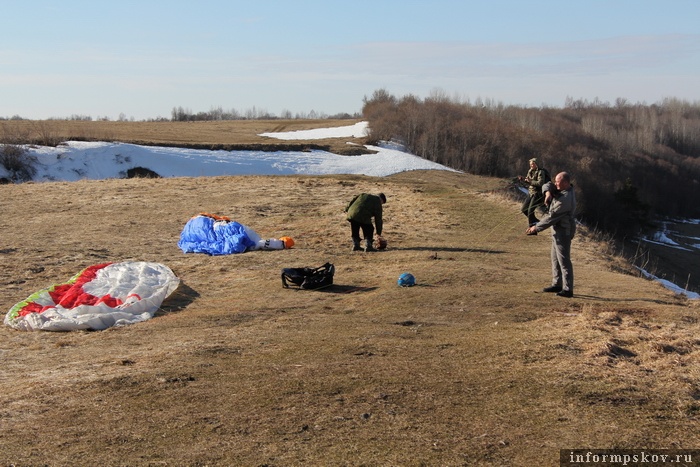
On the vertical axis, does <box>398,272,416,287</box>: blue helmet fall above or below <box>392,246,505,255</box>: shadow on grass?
above

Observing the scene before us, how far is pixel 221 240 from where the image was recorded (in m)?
17.6

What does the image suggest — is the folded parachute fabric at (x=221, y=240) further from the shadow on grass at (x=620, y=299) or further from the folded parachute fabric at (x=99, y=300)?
the shadow on grass at (x=620, y=299)

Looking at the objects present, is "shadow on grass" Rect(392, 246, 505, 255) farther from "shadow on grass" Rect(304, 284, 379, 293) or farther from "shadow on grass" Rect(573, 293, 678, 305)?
"shadow on grass" Rect(573, 293, 678, 305)

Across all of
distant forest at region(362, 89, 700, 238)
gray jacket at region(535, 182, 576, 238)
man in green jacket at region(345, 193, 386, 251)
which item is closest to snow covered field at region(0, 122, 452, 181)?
distant forest at region(362, 89, 700, 238)

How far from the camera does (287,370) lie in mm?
7492

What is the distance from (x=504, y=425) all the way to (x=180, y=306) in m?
7.87

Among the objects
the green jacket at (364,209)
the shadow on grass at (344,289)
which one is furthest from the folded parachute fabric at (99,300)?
the green jacket at (364,209)

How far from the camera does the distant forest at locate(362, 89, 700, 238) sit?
6034cm

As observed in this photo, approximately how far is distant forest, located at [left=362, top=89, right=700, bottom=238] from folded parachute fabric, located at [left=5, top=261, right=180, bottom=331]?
2576cm

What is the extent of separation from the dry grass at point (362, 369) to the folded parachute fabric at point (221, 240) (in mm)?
730

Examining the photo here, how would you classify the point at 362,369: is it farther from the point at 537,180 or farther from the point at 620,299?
the point at 537,180

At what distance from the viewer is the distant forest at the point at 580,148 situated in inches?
2376

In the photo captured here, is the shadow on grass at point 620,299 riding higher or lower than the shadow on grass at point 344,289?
higher

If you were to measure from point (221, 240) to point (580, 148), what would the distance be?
244 feet
